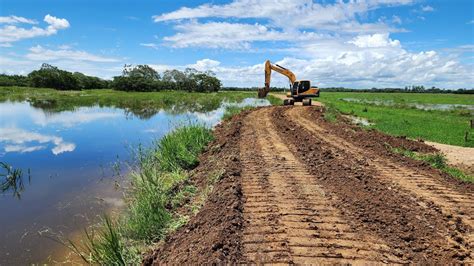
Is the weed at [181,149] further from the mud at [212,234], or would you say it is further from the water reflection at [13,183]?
the water reflection at [13,183]

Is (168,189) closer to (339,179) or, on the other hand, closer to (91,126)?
(339,179)

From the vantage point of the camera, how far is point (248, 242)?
5.07 meters

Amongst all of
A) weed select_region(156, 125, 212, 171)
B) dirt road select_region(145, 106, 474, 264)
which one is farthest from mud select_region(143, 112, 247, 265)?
weed select_region(156, 125, 212, 171)

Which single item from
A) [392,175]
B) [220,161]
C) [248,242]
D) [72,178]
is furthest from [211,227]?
[72,178]

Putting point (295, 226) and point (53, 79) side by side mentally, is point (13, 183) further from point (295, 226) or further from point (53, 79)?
point (53, 79)

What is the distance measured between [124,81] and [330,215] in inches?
3003

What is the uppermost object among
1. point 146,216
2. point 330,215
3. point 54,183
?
point 330,215

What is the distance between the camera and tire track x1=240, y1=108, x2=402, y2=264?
470 cm

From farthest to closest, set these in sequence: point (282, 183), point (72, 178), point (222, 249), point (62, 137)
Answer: point (62, 137), point (72, 178), point (282, 183), point (222, 249)

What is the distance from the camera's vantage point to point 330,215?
606 centimetres

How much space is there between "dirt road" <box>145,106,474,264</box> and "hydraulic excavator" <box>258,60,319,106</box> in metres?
Result: 22.1

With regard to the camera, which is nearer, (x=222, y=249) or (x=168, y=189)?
(x=222, y=249)

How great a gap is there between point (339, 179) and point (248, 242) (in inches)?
149

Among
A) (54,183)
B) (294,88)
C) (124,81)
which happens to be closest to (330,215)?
(54,183)
